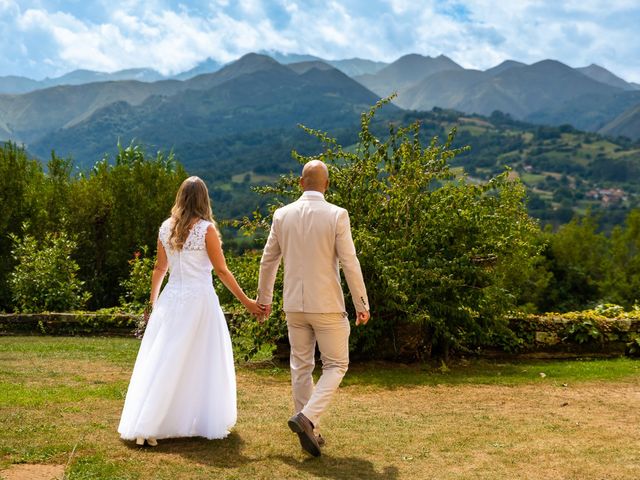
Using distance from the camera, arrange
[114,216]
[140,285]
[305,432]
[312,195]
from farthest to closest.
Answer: [114,216] < [140,285] < [312,195] < [305,432]

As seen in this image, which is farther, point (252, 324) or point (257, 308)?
point (252, 324)

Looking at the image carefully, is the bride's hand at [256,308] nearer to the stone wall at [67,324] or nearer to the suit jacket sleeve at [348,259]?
the suit jacket sleeve at [348,259]

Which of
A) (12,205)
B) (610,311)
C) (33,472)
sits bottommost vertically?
(33,472)

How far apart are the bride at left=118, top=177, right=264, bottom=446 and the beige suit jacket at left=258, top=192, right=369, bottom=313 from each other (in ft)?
2.02

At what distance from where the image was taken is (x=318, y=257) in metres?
6.36

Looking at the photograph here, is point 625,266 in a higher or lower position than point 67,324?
higher

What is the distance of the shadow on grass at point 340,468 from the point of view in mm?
5777

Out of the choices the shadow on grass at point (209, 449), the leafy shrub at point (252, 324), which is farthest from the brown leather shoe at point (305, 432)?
the leafy shrub at point (252, 324)

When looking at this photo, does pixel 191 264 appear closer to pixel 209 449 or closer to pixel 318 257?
pixel 318 257

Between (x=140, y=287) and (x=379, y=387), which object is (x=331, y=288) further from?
(x=140, y=287)

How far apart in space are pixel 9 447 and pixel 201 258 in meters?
2.14

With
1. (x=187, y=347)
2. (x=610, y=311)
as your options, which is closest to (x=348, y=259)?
(x=187, y=347)

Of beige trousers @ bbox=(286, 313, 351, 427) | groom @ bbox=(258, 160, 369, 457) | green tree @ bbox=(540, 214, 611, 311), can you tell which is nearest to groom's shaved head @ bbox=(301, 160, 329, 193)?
groom @ bbox=(258, 160, 369, 457)

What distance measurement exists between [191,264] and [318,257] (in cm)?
118
